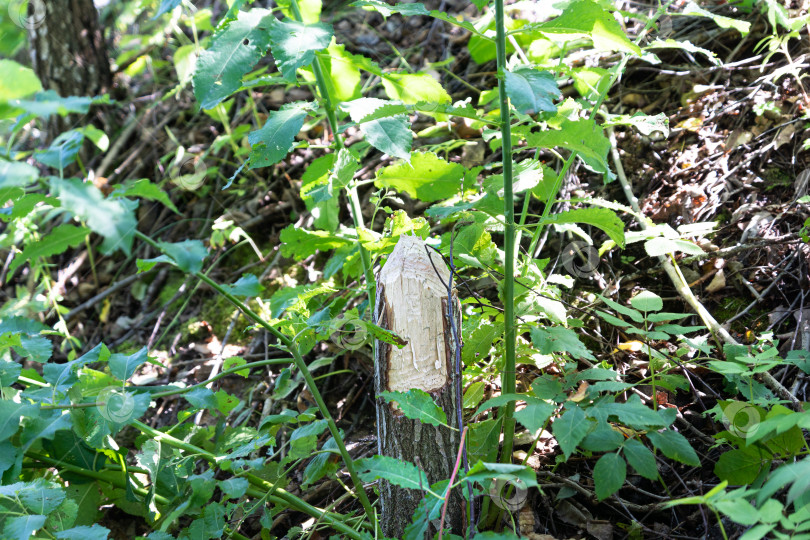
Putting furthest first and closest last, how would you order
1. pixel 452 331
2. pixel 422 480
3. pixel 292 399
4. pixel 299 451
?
pixel 292 399, pixel 299 451, pixel 452 331, pixel 422 480

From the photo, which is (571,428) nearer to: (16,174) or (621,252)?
(16,174)

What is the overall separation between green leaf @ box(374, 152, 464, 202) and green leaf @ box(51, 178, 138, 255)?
2.62 ft

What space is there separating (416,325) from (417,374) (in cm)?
12

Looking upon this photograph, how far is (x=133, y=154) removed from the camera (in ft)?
12.8

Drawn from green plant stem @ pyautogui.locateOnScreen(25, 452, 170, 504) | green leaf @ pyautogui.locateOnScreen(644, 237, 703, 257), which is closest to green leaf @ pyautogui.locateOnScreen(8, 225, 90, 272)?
green plant stem @ pyautogui.locateOnScreen(25, 452, 170, 504)

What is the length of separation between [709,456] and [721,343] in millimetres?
397

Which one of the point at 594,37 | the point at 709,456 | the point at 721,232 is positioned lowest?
the point at 709,456

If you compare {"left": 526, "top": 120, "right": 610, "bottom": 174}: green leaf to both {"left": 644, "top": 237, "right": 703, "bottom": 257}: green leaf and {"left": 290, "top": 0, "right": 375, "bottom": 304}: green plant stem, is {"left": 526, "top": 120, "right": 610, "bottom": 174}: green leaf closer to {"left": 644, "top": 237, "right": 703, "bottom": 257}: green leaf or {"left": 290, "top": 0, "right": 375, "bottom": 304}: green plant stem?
{"left": 644, "top": 237, "right": 703, "bottom": 257}: green leaf

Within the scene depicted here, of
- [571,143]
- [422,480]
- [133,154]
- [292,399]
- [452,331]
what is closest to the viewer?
[422,480]

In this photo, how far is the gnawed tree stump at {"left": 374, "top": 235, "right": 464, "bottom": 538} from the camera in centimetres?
139

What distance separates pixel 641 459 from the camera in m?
1.19

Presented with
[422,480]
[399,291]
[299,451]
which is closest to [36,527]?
[299,451]

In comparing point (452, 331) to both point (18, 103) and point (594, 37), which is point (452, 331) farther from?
point (18, 103)

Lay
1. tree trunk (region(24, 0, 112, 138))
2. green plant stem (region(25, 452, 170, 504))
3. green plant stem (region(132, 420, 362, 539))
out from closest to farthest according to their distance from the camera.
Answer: green plant stem (region(132, 420, 362, 539)), green plant stem (region(25, 452, 170, 504)), tree trunk (region(24, 0, 112, 138))
